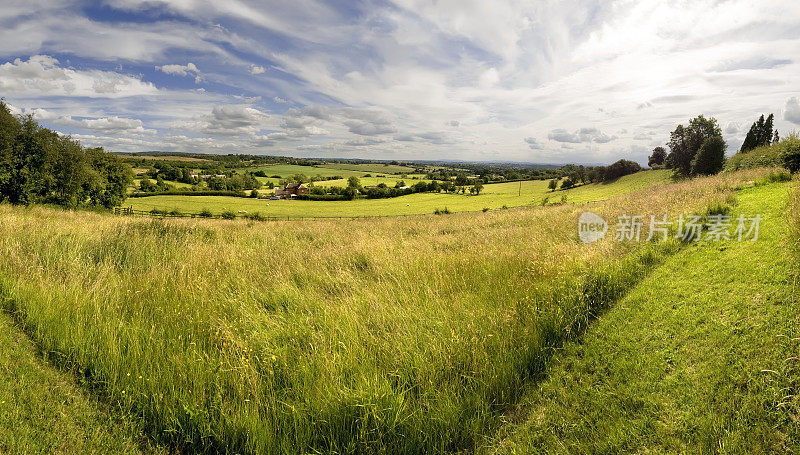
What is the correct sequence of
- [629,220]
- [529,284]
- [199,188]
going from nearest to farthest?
[529,284] < [629,220] < [199,188]

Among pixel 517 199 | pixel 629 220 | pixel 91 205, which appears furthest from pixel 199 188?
pixel 629 220

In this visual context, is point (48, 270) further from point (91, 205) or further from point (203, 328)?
point (91, 205)

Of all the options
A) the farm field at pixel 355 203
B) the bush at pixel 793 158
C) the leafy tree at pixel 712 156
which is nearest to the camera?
the bush at pixel 793 158

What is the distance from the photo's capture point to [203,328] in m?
4.34

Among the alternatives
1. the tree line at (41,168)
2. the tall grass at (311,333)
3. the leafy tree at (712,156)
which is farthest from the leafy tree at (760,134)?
the tree line at (41,168)

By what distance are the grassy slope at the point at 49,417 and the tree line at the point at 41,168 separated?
5754 cm

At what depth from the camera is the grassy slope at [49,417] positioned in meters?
2.61

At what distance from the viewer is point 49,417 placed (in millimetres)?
2842

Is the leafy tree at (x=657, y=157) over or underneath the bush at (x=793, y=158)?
over

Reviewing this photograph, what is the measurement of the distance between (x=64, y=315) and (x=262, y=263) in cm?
339

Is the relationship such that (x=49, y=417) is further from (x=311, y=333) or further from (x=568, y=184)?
(x=568, y=184)

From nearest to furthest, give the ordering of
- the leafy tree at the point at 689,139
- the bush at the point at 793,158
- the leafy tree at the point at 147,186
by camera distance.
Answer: the bush at the point at 793,158 → the leafy tree at the point at 689,139 → the leafy tree at the point at 147,186

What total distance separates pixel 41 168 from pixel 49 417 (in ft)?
213

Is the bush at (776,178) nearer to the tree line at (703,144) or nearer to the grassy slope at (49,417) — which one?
the grassy slope at (49,417)
